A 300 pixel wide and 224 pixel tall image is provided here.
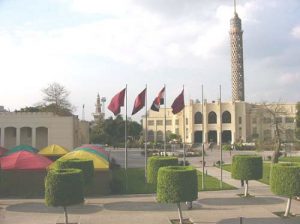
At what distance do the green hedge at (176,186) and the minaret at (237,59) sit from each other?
103 metres

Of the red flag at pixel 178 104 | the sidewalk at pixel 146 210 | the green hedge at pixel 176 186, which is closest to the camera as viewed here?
the green hedge at pixel 176 186

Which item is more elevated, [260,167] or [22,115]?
[22,115]

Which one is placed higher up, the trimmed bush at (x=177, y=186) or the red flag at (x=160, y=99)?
the red flag at (x=160, y=99)

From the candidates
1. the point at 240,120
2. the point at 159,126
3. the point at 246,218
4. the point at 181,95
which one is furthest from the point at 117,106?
the point at 159,126

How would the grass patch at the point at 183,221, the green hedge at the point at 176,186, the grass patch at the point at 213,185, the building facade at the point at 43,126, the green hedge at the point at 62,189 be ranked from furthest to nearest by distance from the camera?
the building facade at the point at 43,126, the grass patch at the point at 213,185, the grass patch at the point at 183,221, the green hedge at the point at 176,186, the green hedge at the point at 62,189

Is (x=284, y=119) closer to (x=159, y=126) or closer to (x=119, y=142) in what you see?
(x=159, y=126)

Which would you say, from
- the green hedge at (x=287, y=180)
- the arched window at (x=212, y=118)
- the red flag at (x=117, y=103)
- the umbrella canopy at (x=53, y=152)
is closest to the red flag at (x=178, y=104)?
the red flag at (x=117, y=103)

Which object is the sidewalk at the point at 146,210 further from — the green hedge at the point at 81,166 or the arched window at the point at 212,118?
the arched window at the point at 212,118

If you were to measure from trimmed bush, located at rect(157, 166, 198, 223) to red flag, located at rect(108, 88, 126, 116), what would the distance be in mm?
8998

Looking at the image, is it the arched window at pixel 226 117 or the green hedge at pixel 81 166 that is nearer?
the green hedge at pixel 81 166

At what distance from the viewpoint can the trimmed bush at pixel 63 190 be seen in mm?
18438

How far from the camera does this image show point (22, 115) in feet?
177

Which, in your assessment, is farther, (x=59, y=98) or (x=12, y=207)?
(x=59, y=98)

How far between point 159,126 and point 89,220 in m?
97.5
